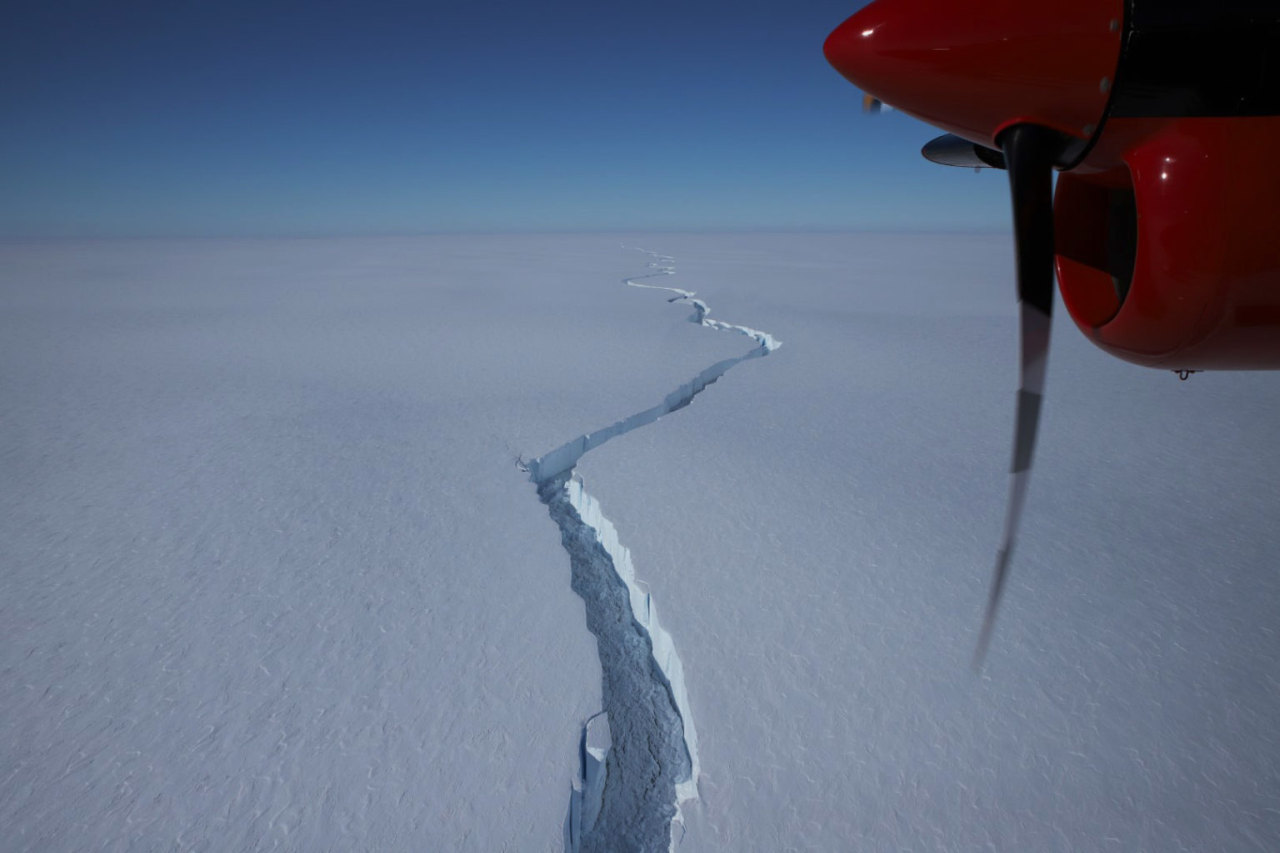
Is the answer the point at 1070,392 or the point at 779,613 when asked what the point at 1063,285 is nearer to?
the point at 779,613

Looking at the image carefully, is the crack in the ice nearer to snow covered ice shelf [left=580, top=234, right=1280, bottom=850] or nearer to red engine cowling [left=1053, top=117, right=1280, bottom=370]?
snow covered ice shelf [left=580, top=234, right=1280, bottom=850]

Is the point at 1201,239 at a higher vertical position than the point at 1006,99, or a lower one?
lower

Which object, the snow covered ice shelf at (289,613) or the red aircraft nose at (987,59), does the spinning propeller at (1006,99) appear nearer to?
the red aircraft nose at (987,59)

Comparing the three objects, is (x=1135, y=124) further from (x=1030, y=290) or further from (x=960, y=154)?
(x=960, y=154)

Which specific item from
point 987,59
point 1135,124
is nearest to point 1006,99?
point 987,59

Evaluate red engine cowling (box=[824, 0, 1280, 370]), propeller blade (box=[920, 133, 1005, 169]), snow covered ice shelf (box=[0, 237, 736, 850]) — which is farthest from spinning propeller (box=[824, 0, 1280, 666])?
snow covered ice shelf (box=[0, 237, 736, 850])

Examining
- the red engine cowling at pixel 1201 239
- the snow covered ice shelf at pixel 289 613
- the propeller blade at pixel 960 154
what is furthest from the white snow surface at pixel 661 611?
the propeller blade at pixel 960 154
